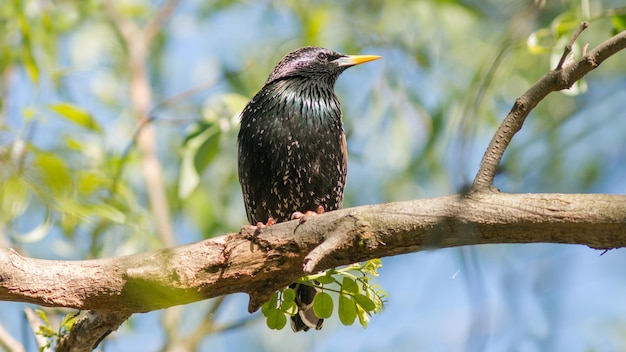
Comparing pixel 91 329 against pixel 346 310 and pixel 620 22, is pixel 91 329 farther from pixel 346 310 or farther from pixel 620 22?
pixel 620 22

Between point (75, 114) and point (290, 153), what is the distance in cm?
127

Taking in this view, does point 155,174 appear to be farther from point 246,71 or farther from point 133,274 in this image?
point 133,274

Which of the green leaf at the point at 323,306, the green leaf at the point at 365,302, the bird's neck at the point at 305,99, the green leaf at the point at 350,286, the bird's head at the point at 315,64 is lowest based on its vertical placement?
the green leaf at the point at 323,306

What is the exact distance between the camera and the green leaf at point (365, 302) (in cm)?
312

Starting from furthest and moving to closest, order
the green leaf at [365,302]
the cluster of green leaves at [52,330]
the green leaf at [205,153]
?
the green leaf at [205,153]
the cluster of green leaves at [52,330]
the green leaf at [365,302]

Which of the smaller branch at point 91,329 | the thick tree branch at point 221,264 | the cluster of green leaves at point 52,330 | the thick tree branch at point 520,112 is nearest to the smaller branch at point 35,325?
the cluster of green leaves at point 52,330

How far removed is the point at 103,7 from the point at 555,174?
7096mm

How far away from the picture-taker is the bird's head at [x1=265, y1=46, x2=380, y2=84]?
17.4ft

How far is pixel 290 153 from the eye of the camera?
475 cm

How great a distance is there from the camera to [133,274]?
3.15 metres

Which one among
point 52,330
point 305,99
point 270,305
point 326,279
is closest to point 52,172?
point 52,330

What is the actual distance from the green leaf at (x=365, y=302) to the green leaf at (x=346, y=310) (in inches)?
1.4

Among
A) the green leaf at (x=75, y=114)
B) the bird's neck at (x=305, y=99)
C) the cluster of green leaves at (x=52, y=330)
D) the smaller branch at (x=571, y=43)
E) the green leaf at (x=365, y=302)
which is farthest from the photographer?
the bird's neck at (x=305, y=99)

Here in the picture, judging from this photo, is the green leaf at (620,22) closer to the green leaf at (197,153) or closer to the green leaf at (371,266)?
the green leaf at (371,266)
